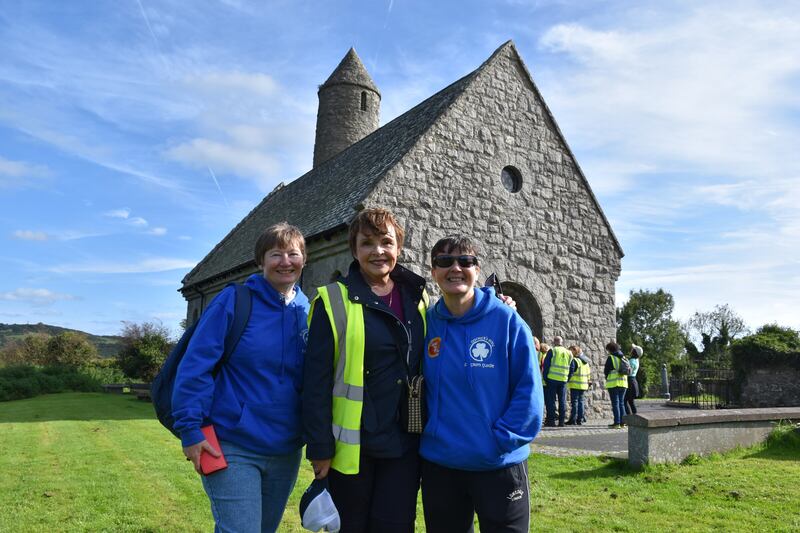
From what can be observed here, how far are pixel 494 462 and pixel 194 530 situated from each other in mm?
3158

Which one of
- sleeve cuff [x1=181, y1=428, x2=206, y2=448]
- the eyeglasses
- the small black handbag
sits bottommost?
sleeve cuff [x1=181, y1=428, x2=206, y2=448]

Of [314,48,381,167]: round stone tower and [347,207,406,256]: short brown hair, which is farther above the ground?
[314,48,381,167]: round stone tower

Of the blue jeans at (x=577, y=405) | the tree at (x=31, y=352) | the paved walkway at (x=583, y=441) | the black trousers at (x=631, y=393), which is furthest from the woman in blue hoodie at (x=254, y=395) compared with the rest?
the tree at (x=31, y=352)

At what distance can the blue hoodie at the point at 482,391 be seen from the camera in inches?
111

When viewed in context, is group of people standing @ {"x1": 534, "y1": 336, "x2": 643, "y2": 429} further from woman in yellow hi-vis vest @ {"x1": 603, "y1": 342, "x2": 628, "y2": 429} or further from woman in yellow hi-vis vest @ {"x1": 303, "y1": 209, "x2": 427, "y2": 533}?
woman in yellow hi-vis vest @ {"x1": 303, "y1": 209, "x2": 427, "y2": 533}

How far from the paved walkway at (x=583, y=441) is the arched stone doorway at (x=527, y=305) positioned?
2.30 meters

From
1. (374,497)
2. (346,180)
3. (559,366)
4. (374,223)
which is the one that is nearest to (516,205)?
(559,366)

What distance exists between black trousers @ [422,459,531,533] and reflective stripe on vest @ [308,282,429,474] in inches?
18.5

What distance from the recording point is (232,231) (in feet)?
83.8

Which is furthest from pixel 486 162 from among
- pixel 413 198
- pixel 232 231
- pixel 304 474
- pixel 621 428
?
pixel 232 231

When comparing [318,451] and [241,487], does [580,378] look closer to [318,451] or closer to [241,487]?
[318,451]

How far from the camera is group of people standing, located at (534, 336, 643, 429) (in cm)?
1161

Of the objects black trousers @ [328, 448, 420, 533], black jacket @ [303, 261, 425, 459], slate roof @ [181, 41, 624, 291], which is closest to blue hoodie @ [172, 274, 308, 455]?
black jacket @ [303, 261, 425, 459]

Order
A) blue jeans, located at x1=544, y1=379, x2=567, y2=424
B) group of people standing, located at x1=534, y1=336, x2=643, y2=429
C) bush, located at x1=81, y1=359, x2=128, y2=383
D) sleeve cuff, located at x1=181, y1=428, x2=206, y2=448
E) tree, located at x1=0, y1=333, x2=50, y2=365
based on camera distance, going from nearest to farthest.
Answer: sleeve cuff, located at x1=181, y1=428, x2=206, y2=448, group of people standing, located at x1=534, y1=336, x2=643, y2=429, blue jeans, located at x1=544, y1=379, x2=567, y2=424, bush, located at x1=81, y1=359, x2=128, y2=383, tree, located at x1=0, y1=333, x2=50, y2=365
